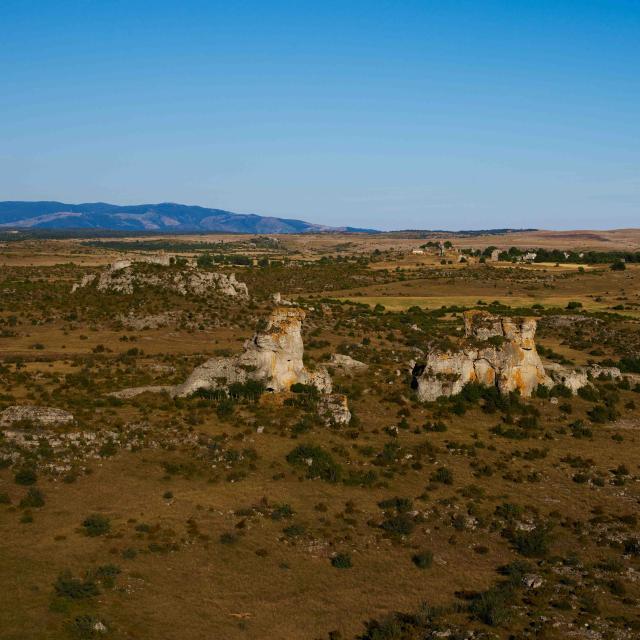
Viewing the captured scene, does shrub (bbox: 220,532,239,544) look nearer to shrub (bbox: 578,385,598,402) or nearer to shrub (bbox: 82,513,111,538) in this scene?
shrub (bbox: 82,513,111,538)

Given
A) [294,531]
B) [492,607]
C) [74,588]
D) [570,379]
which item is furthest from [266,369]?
[492,607]

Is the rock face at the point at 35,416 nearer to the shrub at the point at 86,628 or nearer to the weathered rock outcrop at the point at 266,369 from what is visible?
the weathered rock outcrop at the point at 266,369

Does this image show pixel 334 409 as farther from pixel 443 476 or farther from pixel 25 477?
pixel 25 477

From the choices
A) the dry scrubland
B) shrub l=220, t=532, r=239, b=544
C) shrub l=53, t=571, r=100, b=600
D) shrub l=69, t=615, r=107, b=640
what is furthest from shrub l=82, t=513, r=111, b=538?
shrub l=69, t=615, r=107, b=640

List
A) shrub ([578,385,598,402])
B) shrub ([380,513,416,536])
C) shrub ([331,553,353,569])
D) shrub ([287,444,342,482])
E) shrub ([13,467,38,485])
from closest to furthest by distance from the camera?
shrub ([331,553,353,569]) → shrub ([380,513,416,536]) → shrub ([13,467,38,485]) → shrub ([287,444,342,482]) → shrub ([578,385,598,402])

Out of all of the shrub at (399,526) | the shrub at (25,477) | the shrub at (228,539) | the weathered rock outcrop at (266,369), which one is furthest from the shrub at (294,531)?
the weathered rock outcrop at (266,369)

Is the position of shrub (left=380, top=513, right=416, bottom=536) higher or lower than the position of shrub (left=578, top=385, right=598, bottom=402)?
lower
